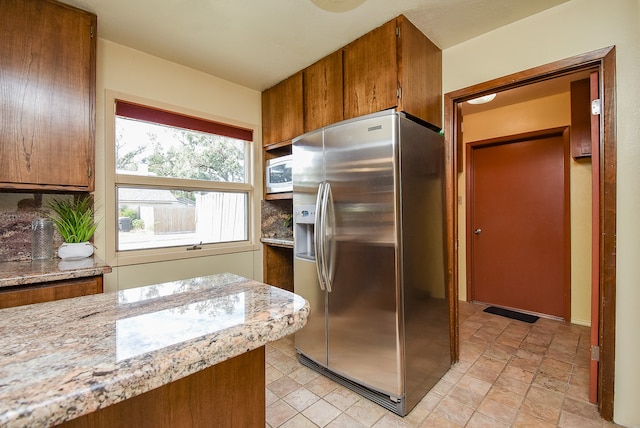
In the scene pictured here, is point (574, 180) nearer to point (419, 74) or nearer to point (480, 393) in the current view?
point (419, 74)

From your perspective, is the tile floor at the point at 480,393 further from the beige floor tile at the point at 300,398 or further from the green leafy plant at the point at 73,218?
the green leafy plant at the point at 73,218

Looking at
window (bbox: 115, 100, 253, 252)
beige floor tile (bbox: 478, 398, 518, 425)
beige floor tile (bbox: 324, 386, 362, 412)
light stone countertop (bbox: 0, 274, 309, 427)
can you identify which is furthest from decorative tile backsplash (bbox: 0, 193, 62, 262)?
beige floor tile (bbox: 478, 398, 518, 425)

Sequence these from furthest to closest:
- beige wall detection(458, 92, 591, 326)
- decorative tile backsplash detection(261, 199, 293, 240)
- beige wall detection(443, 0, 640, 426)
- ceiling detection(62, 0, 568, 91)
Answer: decorative tile backsplash detection(261, 199, 293, 240) < beige wall detection(458, 92, 591, 326) < ceiling detection(62, 0, 568, 91) < beige wall detection(443, 0, 640, 426)

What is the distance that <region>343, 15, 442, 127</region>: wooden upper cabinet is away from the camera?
6.30 feet

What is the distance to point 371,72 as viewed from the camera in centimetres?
205

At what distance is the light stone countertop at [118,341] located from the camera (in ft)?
1.43

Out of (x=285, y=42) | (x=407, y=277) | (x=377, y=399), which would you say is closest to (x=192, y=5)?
(x=285, y=42)

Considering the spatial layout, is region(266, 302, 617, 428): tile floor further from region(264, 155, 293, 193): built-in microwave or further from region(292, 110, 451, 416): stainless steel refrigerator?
region(264, 155, 293, 193): built-in microwave

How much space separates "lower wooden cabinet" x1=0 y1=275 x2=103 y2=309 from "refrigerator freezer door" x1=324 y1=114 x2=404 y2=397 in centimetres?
144

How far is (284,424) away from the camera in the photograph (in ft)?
5.50

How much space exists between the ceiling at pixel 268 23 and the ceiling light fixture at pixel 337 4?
127mm

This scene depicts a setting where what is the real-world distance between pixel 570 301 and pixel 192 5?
14.1ft

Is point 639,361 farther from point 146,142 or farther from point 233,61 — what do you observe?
point 146,142

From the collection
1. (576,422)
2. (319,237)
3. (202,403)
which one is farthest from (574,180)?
(202,403)
